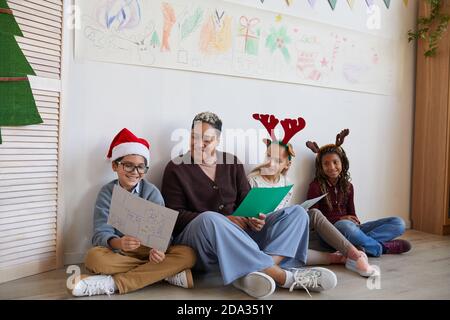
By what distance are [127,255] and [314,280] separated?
0.68m

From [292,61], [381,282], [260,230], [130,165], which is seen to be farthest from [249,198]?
[292,61]

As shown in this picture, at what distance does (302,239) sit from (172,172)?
596 millimetres

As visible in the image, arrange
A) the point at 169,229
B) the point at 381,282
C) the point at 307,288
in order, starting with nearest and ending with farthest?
the point at 169,229, the point at 307,288, the point at 381,282

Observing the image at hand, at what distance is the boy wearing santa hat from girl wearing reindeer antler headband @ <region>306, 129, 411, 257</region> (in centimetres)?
88

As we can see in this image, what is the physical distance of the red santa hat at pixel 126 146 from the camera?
1647mm

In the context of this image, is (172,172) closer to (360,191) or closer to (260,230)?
(260,230)

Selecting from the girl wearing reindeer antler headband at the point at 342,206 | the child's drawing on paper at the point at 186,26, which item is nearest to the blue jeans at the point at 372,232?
the girl wearing reindeer antler headband at the point at 342,206

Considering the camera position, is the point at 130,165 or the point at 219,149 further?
the point at 219,149

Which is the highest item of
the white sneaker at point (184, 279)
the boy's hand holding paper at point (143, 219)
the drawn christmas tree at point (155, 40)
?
the drawn christmas tree at point (155, 40)

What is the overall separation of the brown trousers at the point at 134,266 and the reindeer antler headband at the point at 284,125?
0.81 meters

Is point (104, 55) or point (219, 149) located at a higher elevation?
point (104, 55)

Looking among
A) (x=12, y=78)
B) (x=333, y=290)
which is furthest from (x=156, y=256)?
(x=12, y=78)

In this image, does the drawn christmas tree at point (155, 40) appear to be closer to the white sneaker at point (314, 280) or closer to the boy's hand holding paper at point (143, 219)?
the boy's hand holding paper at point (143, 219)

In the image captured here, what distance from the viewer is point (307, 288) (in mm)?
1485
